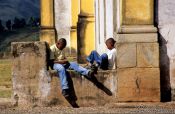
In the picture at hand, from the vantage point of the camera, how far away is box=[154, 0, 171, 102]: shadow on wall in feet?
39.6

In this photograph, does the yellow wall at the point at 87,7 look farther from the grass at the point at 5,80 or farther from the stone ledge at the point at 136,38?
the stone ledge at the point at 136,38

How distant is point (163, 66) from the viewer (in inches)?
477

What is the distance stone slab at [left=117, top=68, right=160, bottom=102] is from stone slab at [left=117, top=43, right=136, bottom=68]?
0.11 m

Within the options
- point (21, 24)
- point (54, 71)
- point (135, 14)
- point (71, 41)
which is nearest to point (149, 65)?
point (135, 14)

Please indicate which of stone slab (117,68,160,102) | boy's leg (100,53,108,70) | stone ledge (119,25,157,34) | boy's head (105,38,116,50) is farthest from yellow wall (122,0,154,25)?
stone slab (117,68,160,102)

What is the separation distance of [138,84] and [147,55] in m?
0.58

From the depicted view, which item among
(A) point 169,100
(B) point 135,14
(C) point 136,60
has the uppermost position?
(B) point 135,14

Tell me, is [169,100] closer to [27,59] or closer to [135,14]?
[135,14]

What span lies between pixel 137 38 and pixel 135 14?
0.47 m

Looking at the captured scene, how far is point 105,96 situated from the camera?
12.0 metres

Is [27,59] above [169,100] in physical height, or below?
above

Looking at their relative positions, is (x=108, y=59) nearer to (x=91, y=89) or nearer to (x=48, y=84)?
(x=91, y=89)

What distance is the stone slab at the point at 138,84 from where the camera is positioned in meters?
11.8

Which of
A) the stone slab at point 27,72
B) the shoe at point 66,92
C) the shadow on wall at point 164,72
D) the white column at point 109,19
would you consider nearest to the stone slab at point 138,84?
the shadow on wall at point 164,72
